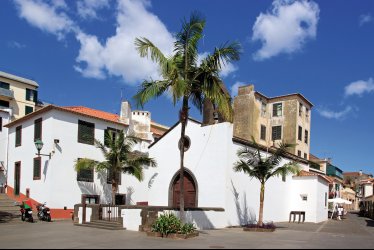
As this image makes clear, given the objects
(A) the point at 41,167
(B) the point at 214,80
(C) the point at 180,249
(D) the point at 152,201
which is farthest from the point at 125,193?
(C) the point at 180,249

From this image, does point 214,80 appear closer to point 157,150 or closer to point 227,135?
point 227,135

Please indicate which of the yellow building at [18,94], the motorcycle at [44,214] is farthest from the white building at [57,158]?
the yellow building at [18,94]

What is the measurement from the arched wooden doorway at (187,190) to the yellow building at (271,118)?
1809cm

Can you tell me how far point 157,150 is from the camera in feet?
88.6

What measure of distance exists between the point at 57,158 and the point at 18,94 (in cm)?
2382

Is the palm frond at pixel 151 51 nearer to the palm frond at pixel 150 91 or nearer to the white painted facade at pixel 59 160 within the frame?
the palm frond at pixel 150 91

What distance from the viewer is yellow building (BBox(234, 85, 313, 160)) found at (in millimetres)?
43312

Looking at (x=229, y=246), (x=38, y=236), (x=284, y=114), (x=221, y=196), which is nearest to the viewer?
(x=229, y=246)

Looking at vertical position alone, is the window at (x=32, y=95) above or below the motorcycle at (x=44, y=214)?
above

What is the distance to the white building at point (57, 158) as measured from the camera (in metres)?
26.3

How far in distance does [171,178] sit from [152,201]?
88.6 inches

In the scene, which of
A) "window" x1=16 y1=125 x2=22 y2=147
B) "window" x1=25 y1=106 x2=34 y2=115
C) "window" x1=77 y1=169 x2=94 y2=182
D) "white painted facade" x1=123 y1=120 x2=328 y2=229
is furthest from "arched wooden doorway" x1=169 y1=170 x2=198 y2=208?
"window" x1=25 y1=106 x2=34 y2=115

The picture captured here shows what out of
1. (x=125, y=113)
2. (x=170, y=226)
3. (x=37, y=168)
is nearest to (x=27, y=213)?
(x=37, y=168)

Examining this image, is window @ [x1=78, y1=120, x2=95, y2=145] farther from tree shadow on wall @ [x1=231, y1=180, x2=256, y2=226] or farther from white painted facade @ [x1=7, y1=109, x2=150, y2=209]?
tree shadow on wall @ [x1=231, y1=180, x2=256, y2=226]
